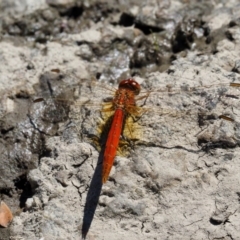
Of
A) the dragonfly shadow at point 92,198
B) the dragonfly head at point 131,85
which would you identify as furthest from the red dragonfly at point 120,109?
the dragonfly shadow at point 92,198

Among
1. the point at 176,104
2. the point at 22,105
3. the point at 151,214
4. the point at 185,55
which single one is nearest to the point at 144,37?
the point at 185,55

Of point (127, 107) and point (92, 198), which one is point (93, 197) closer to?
point (92, 198)

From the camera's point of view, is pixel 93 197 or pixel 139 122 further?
pixel 139 122

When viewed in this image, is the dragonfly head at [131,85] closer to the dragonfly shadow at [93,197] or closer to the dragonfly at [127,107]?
the dragonfly at [127,107]

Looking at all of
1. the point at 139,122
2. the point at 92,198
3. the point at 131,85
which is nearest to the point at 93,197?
the point at 92,198

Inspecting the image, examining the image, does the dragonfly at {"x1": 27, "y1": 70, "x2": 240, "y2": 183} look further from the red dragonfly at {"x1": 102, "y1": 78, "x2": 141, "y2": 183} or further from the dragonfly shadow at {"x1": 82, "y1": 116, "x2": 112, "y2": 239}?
the dragonfly shadow at {"x1": 82, "y1": 116, "x2": 112, "y2": 239}

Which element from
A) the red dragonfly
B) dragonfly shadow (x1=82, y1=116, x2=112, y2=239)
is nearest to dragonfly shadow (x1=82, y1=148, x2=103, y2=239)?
dragonfly shadow (x1=82, y1=116, x2=112, y2=239)

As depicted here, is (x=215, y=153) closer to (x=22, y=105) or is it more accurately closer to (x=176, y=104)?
(x=176, y=104)

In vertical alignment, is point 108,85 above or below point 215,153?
above
